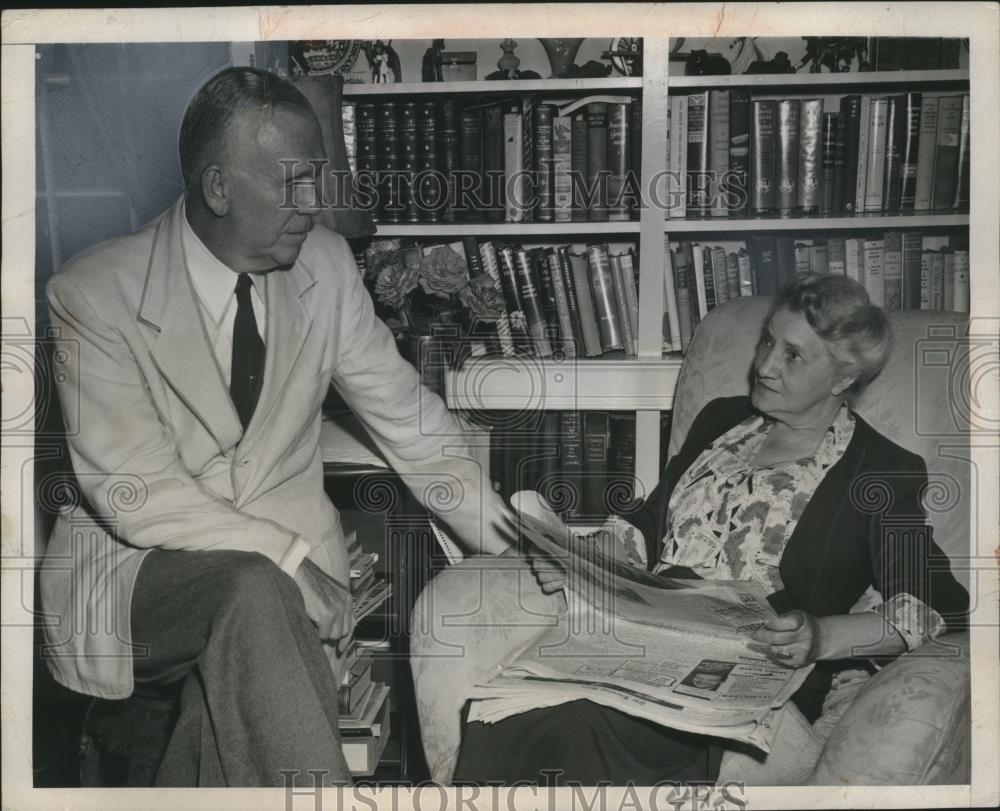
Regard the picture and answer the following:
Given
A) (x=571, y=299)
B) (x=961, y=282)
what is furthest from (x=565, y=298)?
(x=961, y=282)

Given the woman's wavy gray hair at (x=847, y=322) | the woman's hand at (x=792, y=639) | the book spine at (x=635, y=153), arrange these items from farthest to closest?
the book spine at (x=635, y=153), the woman's wavy gray hair at (x=847, y=322), the woman's hand at (x=792, y=639)

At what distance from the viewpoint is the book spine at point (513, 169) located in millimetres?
1744

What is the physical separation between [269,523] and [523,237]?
0.69m

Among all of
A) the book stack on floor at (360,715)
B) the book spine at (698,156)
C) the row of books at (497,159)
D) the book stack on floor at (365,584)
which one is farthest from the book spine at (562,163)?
the book stack on floor at (360,715)

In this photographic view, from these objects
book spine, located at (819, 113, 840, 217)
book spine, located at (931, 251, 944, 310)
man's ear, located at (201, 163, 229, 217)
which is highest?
book spine, located at (819, 113, 840, 217)

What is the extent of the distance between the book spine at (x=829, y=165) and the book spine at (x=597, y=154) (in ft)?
1.23

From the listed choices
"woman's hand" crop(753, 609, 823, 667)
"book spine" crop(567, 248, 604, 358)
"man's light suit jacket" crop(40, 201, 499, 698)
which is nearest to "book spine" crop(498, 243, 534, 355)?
"book spine" crop(567, 248, 604, 358)

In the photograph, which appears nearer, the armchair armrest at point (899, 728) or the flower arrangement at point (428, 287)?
the armchair armrest at point (899, 728)

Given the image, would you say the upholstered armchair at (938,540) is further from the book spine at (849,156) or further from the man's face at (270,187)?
the man's face at (270,187)

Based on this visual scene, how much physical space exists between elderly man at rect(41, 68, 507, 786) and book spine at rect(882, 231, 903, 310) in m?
0.93

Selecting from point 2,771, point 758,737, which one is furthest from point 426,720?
point 2,771

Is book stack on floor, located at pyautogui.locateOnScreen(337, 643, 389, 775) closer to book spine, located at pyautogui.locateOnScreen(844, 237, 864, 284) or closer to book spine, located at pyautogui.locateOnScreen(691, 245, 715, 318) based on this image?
book spine, located at pyautogui.locateOnScreen(691, 245, 715, 318)

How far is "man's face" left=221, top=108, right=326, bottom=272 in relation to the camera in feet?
5.09

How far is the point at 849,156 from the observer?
1.76 meters
